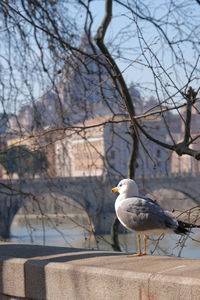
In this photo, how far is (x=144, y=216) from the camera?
236 cm

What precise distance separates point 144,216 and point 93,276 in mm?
304

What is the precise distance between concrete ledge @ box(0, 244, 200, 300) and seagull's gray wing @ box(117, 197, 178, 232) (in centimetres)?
11

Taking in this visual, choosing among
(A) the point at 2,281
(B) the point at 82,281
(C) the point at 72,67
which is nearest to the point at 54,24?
(C) the point at 72,67

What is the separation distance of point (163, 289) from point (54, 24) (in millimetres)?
2584

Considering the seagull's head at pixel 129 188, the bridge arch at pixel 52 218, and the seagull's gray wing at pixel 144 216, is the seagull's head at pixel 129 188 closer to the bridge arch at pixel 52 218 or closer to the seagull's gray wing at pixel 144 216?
the seagull's gray wing at pixel 144 216

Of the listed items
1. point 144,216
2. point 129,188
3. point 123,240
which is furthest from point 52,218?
point 144,216

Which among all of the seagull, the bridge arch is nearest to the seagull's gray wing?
the seagull

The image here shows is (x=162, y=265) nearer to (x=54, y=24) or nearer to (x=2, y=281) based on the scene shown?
(x=2, y=281)

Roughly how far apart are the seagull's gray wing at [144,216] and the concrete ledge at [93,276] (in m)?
0.11

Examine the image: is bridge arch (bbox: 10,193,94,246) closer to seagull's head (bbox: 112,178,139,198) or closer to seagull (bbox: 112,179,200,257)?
seagull's head (bbox: 112,178,139,198)

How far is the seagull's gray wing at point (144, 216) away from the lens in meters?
2.33

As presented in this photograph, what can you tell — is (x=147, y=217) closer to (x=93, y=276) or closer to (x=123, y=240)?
(x=93, y=276)

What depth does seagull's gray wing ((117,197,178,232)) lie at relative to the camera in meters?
2.33

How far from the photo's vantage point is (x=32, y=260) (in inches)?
97.8
